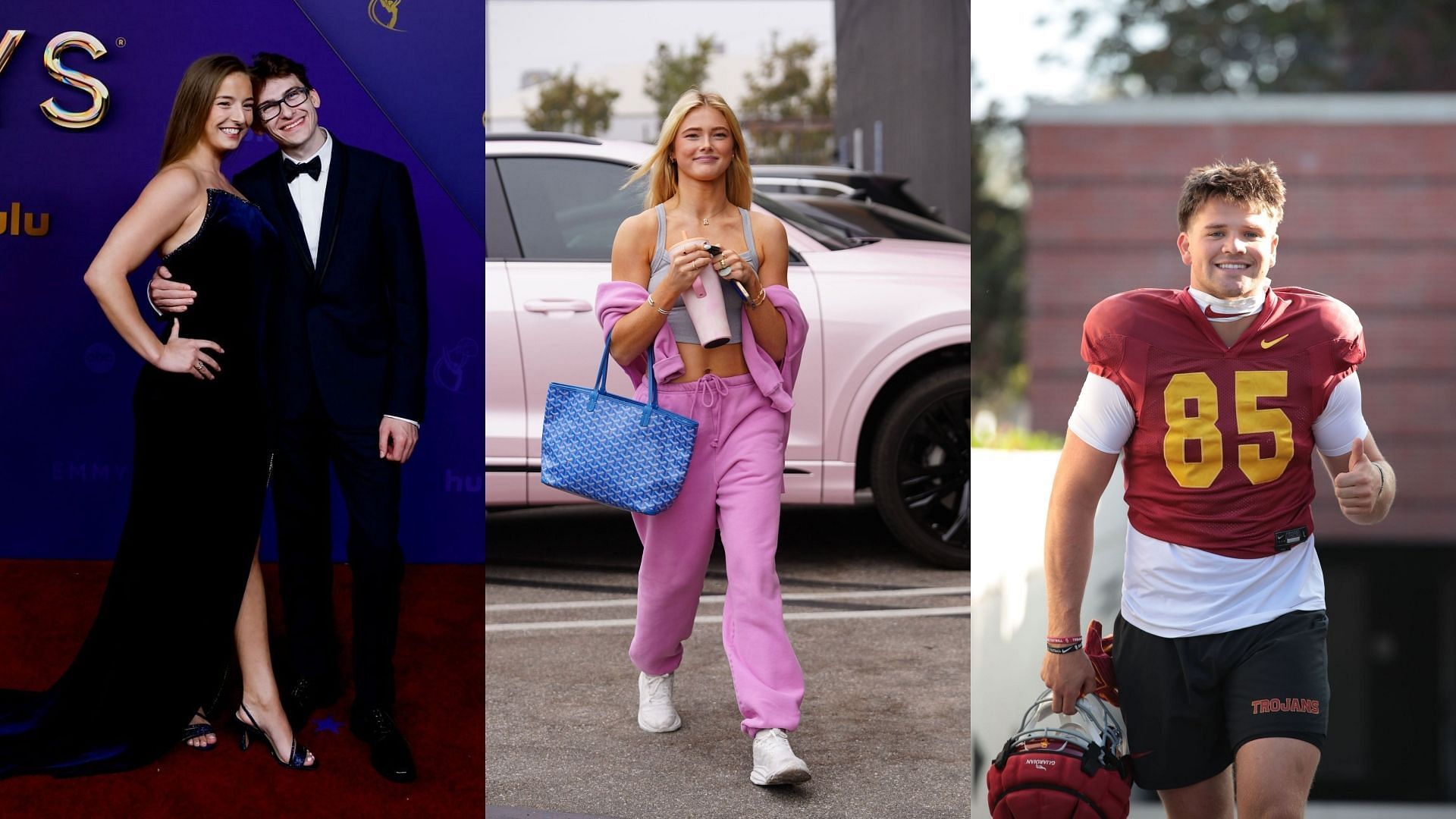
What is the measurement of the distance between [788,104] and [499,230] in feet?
12.2

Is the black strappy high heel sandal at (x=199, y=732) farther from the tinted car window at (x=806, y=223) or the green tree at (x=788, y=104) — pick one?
the green tree at (x=788, y=104)

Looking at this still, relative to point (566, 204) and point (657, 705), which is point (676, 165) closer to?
point (657, 705)

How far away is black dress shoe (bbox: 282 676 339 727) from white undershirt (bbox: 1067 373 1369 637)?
2.05 metres

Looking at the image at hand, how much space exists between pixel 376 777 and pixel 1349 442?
2486mm

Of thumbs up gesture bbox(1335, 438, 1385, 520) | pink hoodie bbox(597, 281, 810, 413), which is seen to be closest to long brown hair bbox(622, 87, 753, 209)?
pink hoodie bbox(597, 281, 810, 413)

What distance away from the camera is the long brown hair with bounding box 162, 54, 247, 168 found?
146 inches

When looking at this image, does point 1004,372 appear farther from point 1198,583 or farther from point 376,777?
point 376,777

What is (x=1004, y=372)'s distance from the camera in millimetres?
3381

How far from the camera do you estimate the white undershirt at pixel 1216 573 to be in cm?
312

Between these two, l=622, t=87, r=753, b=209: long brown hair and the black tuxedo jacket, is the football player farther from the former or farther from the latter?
the black tuxedo jacket

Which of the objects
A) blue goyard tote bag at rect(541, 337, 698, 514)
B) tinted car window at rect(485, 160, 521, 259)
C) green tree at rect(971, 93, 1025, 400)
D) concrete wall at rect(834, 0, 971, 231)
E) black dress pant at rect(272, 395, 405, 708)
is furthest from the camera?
concrete wall at rect(834, 0, 971, 231)

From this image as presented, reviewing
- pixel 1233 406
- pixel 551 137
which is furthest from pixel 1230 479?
pixel 551 137

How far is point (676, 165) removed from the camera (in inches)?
166

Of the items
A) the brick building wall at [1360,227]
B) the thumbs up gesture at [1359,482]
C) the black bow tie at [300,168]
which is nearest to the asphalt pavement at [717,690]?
the thumbs up gesture at [1359,482]
